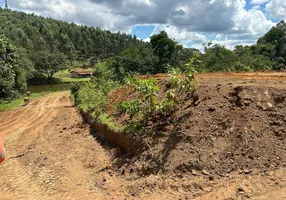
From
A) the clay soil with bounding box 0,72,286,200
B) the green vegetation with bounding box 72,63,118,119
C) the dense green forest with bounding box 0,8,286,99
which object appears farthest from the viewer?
the dense green forest with bounding box 0,8,286,99

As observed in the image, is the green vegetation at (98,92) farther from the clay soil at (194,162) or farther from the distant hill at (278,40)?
the distant hill at (278,40)

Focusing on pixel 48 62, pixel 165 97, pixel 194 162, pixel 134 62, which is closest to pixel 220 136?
pixel 194 162

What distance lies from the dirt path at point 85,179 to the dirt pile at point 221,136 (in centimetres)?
26

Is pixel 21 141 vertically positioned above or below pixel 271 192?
below

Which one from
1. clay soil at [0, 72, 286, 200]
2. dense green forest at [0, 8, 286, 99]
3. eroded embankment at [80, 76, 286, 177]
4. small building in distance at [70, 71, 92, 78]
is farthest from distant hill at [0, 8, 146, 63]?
eroded embankment at [80, 76, 286, 177]

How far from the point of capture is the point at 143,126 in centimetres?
731

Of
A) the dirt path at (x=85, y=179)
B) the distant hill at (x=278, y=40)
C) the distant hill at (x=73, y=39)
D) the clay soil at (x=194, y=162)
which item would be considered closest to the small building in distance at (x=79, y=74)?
the distant hill at (x=73, y=39)

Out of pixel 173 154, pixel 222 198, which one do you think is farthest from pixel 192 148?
pixel 222 198

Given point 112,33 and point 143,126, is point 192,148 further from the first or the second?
point 112,33

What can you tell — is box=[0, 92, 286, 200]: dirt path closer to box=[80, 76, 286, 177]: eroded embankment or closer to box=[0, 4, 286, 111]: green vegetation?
box=[80, 76, 286, 177]: eroded embankment

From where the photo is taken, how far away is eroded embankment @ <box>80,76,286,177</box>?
5113 mm

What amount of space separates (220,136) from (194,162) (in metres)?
0.84

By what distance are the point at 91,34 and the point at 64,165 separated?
129m

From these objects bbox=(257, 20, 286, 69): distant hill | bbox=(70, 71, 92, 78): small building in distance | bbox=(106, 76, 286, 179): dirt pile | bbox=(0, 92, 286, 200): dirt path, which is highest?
bbox=(257, 20, 286, 69): distant hill
